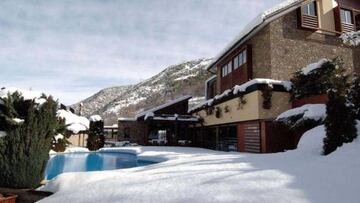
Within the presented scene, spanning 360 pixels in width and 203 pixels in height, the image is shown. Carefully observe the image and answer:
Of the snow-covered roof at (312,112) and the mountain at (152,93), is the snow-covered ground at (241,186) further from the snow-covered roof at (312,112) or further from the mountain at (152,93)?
the mountain at (152,93)

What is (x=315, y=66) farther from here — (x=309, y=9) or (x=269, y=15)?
(x=309, y=9)

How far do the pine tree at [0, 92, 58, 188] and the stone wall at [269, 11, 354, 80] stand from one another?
14.3m

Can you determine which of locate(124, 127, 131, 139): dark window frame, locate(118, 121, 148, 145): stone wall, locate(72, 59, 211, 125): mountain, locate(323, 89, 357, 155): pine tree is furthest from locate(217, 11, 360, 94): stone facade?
locate(72, 59, 211, 125): mountain

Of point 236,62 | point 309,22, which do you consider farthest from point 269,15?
point 236,62

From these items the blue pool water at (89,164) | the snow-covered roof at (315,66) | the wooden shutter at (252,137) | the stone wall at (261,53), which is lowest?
the blue pool water at (89,164)

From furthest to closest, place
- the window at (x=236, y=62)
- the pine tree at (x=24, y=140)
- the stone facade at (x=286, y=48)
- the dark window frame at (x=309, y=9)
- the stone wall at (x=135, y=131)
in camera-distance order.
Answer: the stone wall at (x=135, y=131) < the window at (x=236, y=62) < the dark window frame at (x=309, y=9) < the stone facade at (x=286, y=48) < the pine tree at (x=24, y=140)

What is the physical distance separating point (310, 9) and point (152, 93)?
97.4m

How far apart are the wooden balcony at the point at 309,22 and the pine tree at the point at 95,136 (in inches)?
734

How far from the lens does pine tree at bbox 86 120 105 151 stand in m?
26.8

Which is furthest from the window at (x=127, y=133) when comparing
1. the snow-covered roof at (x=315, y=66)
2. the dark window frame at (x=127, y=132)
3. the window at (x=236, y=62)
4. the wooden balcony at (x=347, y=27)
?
the wooden balcony at (x=347, y=27)

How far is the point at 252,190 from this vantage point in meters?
4.52

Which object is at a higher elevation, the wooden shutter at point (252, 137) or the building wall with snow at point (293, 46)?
the building wall with snow at point (293, 46)

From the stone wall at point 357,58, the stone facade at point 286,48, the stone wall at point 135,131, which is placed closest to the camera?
the stone facade at point 286,48

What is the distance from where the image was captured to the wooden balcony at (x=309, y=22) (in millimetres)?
19531
